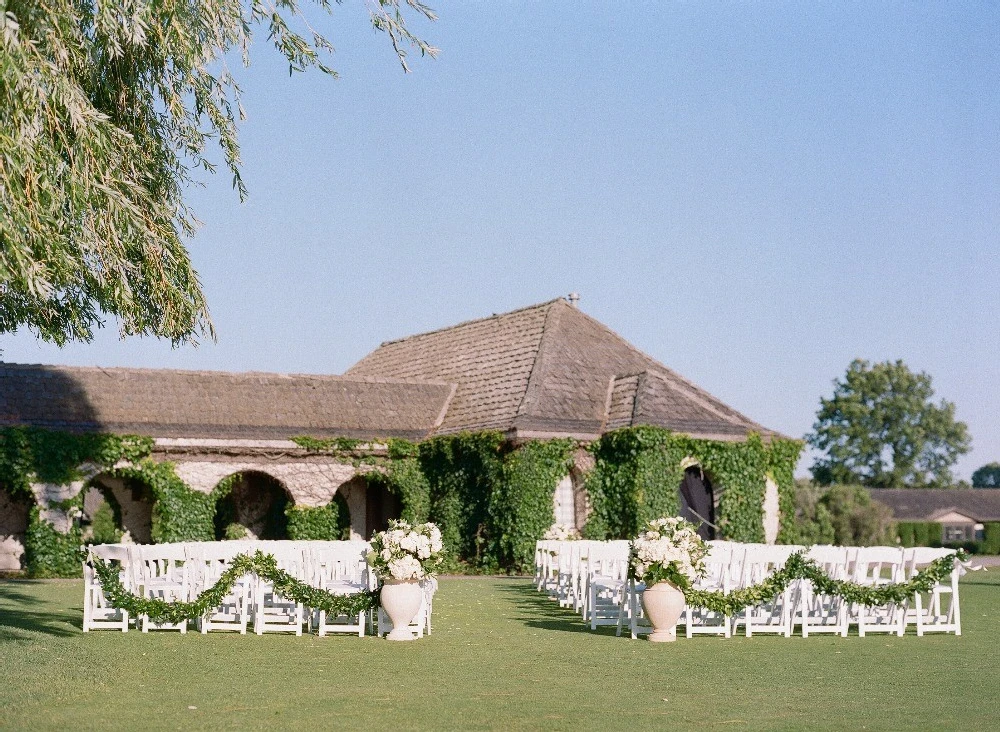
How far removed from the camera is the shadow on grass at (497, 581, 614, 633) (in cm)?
1473

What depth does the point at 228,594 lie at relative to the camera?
13641 mm

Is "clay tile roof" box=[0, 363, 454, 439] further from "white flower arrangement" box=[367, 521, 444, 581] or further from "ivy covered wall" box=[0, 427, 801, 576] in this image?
"white flower arrangement" box=[367, 521, 444, 581]

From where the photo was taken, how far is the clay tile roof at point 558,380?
2766 centimetres

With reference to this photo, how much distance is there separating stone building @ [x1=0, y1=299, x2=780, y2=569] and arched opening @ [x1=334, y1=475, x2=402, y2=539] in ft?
0.14

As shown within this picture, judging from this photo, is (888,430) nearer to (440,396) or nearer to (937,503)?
(937,503)

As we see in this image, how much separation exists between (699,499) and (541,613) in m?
14.6

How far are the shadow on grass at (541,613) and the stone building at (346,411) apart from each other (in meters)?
7.10

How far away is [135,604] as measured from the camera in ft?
44.5

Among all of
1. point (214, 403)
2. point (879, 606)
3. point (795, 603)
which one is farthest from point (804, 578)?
point (214, 403)

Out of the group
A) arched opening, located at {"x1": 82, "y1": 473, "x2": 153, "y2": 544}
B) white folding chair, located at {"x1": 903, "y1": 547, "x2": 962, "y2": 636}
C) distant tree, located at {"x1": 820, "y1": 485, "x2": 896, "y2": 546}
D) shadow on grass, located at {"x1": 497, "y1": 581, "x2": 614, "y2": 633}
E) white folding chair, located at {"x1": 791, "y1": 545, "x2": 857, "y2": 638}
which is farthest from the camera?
distant tree, located at {"x1": 820, "y1": 485, "x2": 896, "y2": 546}

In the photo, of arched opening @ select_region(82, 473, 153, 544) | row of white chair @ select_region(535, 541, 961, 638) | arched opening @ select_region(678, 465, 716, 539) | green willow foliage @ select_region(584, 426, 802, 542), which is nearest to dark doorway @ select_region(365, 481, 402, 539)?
arched opening @ select_region(82, 473, 153, 544)

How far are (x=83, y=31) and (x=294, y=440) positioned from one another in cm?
1820

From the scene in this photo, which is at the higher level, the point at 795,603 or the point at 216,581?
the point at 216,581

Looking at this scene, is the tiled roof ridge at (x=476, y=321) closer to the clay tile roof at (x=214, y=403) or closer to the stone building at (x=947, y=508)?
the clay tile roof at (x=214, y=403)
